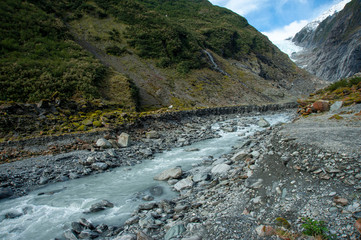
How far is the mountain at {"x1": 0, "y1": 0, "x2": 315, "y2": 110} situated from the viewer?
2423 cm

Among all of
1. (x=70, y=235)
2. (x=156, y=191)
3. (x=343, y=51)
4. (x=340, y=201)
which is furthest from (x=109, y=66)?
(x=343, y=51)

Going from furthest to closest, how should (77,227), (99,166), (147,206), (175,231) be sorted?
(99,166), (147,206), (77,227), (175,231)

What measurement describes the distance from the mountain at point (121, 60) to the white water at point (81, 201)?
14880 mm

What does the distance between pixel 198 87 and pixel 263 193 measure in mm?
41021

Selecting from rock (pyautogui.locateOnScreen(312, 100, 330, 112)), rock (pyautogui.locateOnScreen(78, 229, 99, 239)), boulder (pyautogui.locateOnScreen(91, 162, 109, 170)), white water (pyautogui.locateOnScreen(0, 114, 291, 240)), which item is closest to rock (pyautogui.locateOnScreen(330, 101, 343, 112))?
rock (pyautogui.locateOnScreen(312, 100, 330, 112))

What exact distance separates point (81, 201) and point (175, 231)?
18.9ft

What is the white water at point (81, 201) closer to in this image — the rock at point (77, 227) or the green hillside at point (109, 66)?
the rock at point (77, 227)

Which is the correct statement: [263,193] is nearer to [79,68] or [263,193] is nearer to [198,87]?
[79,68]

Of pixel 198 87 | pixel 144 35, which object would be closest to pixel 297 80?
pixel 198 87

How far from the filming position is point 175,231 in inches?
214

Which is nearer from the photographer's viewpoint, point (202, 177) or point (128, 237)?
point (128, 237)

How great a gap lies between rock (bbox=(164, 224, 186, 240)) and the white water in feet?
8.06

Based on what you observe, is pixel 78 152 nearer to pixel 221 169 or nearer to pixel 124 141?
pixel 124 141

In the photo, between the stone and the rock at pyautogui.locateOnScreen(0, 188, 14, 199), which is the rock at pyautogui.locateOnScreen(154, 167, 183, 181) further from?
the rock at pyautogui.locateOnScreen(0, 188, 14, 199)
